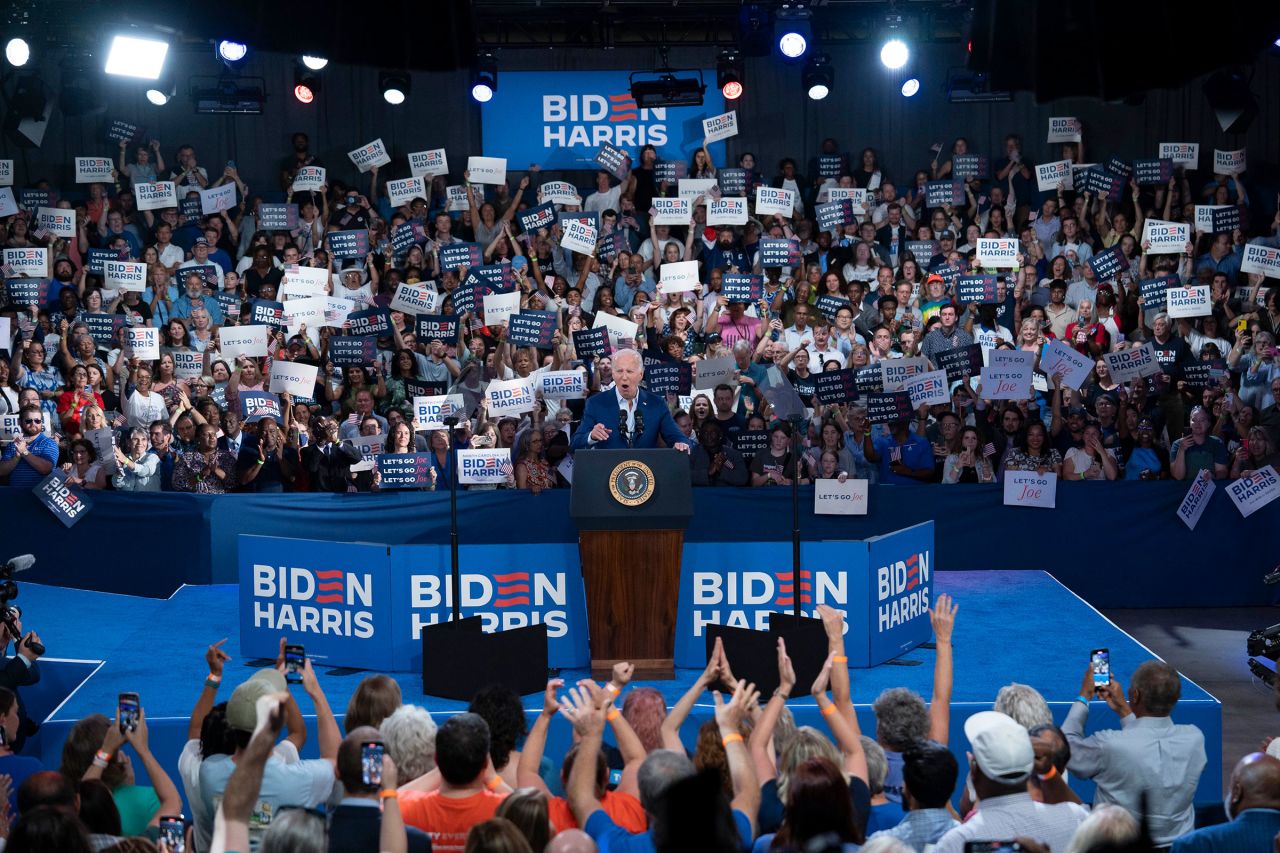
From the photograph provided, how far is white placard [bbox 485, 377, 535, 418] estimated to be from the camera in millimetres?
12586

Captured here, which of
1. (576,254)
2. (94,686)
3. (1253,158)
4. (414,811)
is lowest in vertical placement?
(94,686)

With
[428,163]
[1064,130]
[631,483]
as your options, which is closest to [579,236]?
[428,163]

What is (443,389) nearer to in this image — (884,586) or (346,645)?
(346,645)

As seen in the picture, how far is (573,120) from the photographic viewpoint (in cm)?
1853

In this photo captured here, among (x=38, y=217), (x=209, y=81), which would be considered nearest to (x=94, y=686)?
(x=38, y=217)

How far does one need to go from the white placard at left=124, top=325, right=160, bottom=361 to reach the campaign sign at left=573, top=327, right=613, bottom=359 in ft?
13.1

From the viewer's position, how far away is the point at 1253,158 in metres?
18.7

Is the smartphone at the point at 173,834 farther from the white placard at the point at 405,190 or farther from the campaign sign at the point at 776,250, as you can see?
the white placard at the point at 405,190

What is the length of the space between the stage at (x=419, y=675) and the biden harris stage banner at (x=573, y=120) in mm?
8088

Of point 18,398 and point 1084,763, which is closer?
point 1084,763

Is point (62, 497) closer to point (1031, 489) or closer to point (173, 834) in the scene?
point (1031, 489)

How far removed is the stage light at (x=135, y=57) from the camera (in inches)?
574

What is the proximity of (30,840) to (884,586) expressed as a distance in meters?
6.36

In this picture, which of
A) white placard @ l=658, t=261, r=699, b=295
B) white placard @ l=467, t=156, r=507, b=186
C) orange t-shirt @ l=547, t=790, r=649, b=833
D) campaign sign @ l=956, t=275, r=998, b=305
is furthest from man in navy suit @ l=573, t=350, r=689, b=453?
white placard @ l=467, t=156, r=507, b=186
